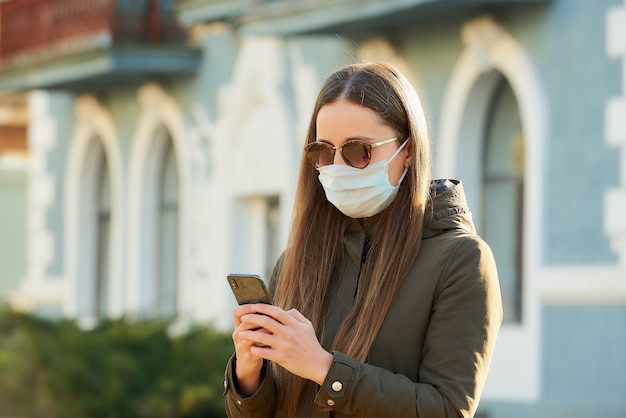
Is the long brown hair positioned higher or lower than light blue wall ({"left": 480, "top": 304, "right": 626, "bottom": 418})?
higher

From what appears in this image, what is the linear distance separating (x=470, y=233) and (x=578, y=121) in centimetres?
741

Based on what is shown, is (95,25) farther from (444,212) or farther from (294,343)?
Result: (294,343)

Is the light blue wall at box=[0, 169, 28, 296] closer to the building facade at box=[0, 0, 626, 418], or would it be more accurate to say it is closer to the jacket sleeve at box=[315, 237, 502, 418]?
the building facade at box=[0, 0, 626, 418]

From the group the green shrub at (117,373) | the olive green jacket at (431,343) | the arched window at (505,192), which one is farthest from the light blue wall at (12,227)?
the olive green jacket at (431,343)

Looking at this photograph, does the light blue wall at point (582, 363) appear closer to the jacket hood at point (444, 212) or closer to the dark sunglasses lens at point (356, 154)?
the jacket hood at point (444, 212)

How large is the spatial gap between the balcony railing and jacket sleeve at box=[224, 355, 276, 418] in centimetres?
1290

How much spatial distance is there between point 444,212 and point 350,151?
0.26 m

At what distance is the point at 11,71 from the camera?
59.9ft

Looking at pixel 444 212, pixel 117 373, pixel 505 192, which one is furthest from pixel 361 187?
pixel 117 373

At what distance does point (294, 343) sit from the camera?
3.30 meters

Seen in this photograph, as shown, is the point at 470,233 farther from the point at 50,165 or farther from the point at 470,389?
the point at 50,165

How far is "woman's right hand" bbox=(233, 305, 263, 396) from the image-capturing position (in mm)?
3400

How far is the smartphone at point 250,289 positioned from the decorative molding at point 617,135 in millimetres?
7194

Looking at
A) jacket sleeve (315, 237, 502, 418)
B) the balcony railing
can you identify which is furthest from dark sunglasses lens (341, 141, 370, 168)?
the balcony railing
